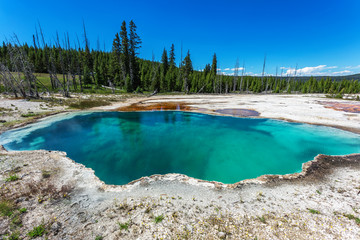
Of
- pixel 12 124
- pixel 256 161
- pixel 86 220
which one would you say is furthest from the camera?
pixel 12 124

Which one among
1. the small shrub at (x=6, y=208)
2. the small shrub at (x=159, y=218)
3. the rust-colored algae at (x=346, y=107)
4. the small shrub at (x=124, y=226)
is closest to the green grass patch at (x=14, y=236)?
the small shrub at (x=6, y=208)

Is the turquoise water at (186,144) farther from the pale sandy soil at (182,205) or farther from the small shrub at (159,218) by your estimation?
the small shrub at (159,218)

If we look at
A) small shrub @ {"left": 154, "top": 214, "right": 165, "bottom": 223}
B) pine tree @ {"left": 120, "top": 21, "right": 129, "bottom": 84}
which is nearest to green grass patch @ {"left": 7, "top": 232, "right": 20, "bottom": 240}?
small shrub @ {"left": 154, "top": 214, "right": 165, "bottom": 223}

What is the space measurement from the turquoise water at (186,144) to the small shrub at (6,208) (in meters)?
3.38

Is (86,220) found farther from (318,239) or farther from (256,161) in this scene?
(256,161)

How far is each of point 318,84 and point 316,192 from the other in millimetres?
94146

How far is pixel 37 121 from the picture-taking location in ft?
53.2

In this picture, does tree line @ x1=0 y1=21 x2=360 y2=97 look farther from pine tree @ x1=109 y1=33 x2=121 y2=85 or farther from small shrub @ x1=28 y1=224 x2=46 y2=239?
small shrub @ x1=28 y1=224 x2=46 y2=239

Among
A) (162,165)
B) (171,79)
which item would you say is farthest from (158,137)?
(171,79)

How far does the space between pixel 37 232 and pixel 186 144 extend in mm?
9932

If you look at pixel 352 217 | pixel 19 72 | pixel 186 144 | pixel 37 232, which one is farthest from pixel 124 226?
pixel 19 72

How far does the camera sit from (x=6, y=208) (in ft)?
15.7

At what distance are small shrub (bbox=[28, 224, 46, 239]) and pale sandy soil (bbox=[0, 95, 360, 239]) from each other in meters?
0.14

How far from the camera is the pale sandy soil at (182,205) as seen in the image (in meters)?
4.26
